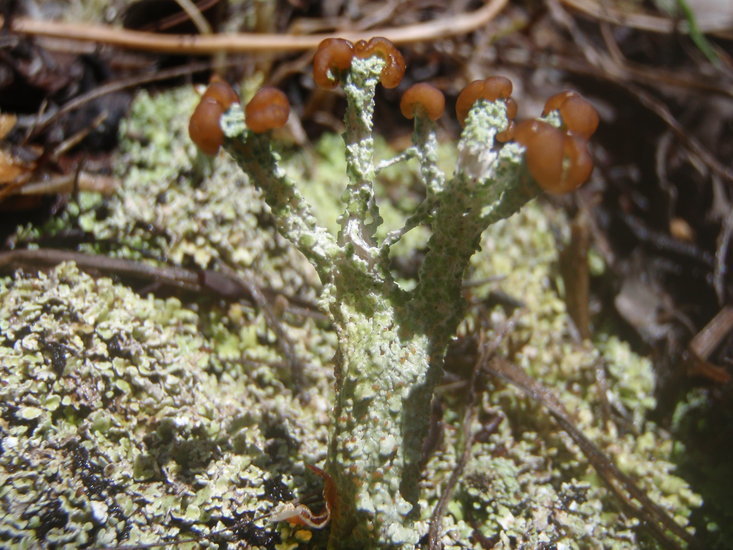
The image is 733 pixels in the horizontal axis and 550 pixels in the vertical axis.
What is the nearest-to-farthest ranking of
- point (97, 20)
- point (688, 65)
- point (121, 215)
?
point (121, 215) < point (97, 20) < point (688, 65)

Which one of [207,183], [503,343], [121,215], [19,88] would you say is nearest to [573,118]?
[503,343]

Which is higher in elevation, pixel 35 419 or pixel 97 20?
pixel 97 20

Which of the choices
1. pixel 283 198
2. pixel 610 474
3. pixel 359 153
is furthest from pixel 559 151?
pixel 610 474

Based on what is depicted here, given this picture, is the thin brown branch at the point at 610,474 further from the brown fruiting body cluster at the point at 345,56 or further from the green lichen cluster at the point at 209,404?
the brown fruiting body cluster at the point at 345,56

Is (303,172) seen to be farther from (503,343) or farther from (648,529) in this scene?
(648,529)

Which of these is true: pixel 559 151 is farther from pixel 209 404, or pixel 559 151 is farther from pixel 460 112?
pixel 209 404

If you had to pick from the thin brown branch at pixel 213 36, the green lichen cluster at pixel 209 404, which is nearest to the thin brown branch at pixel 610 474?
the green lichen cluster at pixel 209 404

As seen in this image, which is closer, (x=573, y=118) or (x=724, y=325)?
(x=573, y=118)
